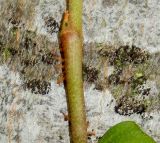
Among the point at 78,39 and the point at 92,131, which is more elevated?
the point at 78,39

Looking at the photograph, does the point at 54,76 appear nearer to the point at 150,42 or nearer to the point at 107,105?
the point at 107,105

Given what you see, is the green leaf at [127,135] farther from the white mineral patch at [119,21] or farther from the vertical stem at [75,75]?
the white mineral patch at [119,21]

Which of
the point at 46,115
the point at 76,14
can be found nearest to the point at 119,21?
the point at 76,14

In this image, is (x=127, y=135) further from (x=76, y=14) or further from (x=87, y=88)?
(x=76, y=14)

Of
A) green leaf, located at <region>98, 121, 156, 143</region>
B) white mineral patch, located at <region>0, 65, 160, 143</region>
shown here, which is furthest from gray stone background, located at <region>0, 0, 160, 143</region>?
green leaf, located at <region>98, 121, 156, 143</region>

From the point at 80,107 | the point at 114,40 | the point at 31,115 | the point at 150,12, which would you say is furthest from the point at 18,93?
the point at 150,12

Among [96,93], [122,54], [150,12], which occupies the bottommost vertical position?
[96,93]
